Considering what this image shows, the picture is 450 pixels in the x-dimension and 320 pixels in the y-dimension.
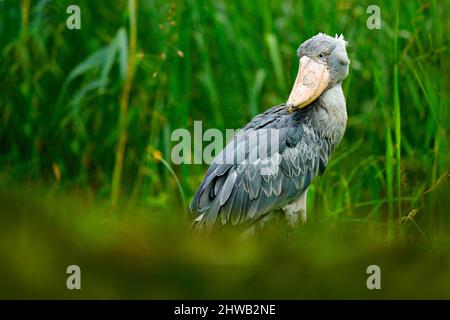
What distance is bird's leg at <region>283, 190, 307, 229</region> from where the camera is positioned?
1.25 metres

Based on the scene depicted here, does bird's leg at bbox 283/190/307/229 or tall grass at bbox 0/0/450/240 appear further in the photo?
tall grass at bbox 0/0/450/240

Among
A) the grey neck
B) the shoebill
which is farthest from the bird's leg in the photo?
the grey neck

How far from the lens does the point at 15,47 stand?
176 cm

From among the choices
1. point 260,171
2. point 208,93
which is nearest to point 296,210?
point 260,171

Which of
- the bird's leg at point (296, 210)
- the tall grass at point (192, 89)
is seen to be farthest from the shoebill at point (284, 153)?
the tall grass at point (192, 89)

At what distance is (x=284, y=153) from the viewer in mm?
1260

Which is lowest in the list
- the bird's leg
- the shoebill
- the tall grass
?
the bird's leg

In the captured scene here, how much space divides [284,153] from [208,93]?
0.48m

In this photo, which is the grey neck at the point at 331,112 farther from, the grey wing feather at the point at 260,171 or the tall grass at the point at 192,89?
the tall grass at the point at 192,89

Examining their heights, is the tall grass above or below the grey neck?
above

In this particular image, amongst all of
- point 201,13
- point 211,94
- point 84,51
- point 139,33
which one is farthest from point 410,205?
point 84,51

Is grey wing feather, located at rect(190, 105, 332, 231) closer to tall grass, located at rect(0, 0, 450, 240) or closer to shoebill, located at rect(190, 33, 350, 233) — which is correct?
shoebill, located at rect(190, 33, 350, 233)

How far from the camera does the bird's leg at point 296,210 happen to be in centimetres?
→ 125

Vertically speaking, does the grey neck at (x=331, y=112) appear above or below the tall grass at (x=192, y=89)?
below
